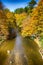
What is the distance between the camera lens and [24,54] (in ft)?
39.8

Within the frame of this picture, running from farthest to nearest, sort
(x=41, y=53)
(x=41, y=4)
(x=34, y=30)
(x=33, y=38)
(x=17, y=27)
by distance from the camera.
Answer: (x=17, y=27)
(x=33, y=38)
(x=34, y=30)
(x=41, y=4)
(x=41, y=53)

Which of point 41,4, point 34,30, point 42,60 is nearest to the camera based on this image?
point 42,60

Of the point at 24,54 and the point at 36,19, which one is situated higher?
the point at 36,19

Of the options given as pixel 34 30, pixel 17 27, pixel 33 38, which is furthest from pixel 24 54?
pixel 17 27

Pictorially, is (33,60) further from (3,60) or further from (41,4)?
(41,4)

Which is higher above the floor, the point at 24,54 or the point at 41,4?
the point at 41,4

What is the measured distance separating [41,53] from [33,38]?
19.1 ft

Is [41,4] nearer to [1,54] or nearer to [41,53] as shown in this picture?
[41,53]

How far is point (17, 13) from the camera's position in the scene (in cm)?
3061

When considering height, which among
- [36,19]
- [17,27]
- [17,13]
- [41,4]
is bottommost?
[17,27]

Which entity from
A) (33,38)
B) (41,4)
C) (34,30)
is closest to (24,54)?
(34,30)

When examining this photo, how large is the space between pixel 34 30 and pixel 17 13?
1678cm

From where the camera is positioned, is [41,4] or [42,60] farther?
[41,4]

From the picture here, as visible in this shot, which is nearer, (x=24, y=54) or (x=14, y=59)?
(x=14, y=59)
